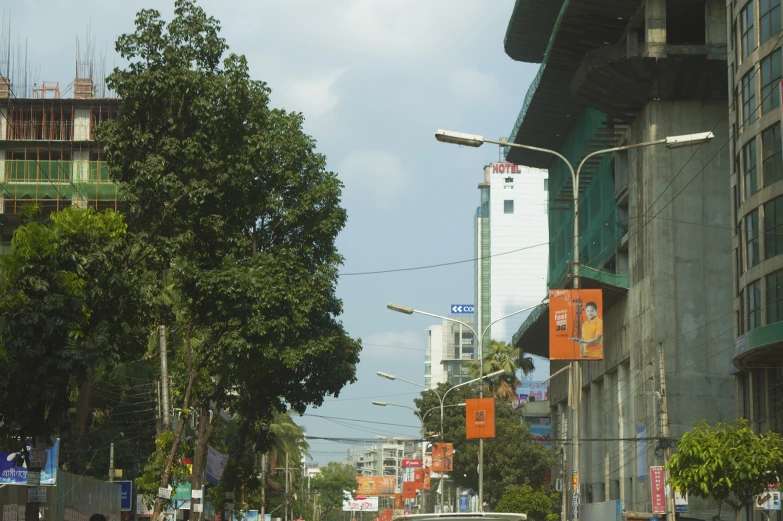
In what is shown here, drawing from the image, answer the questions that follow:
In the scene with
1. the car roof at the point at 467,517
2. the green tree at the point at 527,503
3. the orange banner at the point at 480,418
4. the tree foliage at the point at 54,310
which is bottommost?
the green tree at the point at 527,503

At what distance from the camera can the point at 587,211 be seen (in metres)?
75.9

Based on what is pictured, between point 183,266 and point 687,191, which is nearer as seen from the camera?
point 183,266

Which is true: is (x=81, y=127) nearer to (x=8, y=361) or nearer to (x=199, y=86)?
(x=199, y=86)

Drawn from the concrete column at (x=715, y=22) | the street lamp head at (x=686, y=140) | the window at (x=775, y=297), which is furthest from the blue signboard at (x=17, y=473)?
the concrete column at (x=715, y=22)

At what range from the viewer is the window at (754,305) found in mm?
43438

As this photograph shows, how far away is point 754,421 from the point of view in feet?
152

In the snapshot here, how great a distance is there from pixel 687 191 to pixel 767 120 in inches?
606

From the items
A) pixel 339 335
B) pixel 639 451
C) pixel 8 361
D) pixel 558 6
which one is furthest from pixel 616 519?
pixel 8 361

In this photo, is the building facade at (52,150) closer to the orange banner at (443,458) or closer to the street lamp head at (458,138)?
the orange banner at (443,458)

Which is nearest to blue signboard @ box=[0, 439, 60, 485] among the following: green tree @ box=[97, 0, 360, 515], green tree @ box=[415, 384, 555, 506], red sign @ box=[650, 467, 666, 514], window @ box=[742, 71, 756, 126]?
green tree @ box=[97, 0, 360, 515]

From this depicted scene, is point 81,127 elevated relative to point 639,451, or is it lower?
elevated

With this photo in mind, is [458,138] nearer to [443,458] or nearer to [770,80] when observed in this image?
[770,80]

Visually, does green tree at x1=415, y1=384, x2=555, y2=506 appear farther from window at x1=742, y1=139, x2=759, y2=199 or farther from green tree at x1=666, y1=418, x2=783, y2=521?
green tree at x1=666, y1=418, x2=783, y2=521

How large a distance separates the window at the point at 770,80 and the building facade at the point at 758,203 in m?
0.04
